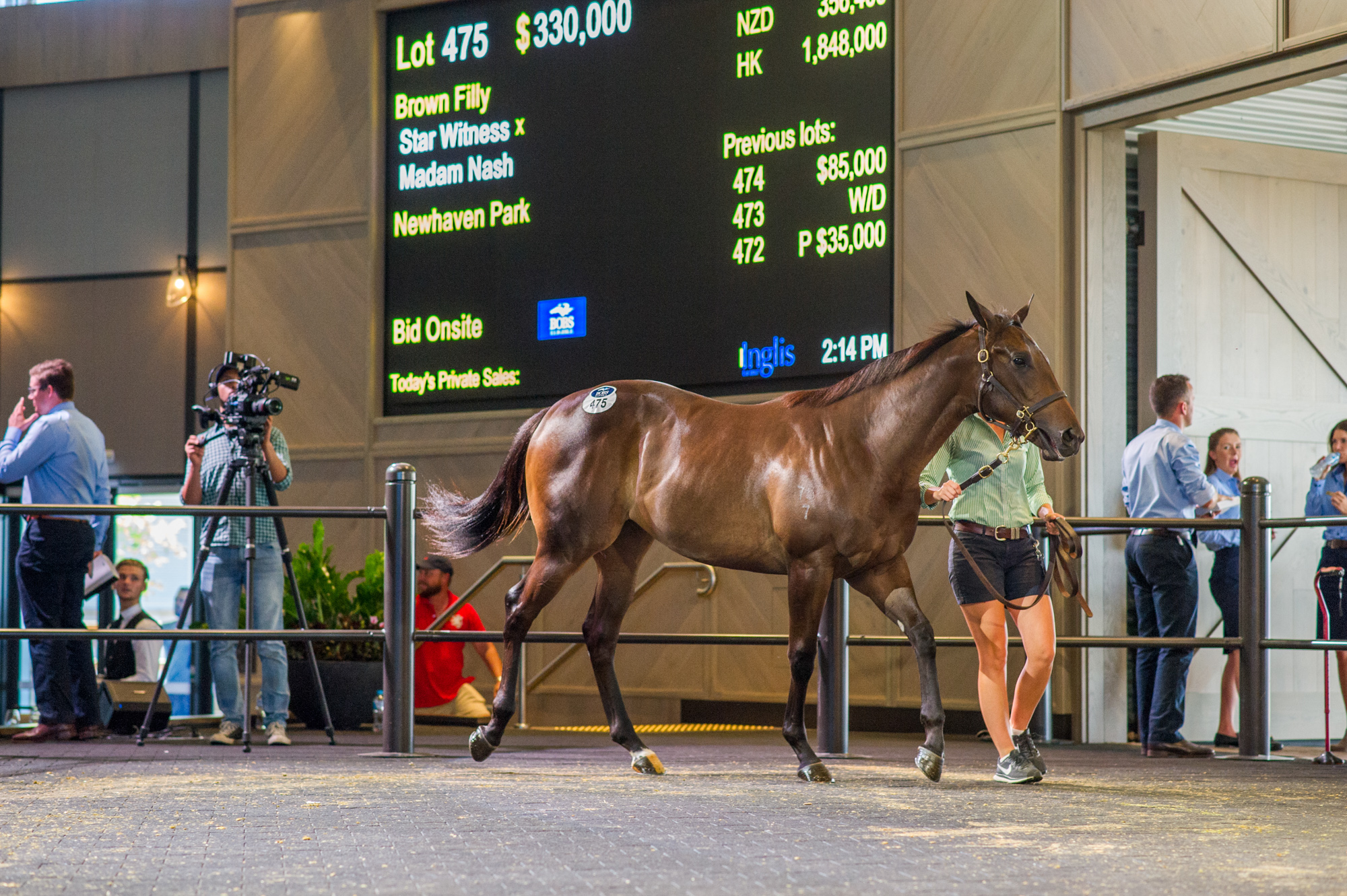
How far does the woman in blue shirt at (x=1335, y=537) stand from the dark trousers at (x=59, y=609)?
6.11 meters

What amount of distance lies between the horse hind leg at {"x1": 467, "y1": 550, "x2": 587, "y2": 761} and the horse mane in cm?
110

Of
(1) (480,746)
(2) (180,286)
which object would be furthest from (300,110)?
(1) (480,746)

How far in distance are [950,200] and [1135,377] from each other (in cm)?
143

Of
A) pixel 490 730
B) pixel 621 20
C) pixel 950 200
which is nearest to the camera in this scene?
pixel 490 730

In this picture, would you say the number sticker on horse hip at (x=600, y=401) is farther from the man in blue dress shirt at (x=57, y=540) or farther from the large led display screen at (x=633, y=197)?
the man in blue dress shirt at (x=57, y=540)

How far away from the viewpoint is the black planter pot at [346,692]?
8.16 metres

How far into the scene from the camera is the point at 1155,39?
727 cm

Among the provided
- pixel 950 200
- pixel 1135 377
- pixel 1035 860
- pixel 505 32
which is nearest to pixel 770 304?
pixel 950 200

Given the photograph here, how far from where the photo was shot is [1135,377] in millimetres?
8086

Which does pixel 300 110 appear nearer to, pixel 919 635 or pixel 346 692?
pixel 346 692

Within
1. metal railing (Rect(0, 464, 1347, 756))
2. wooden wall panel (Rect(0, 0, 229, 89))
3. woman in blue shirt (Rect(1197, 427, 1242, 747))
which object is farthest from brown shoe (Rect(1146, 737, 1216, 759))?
wooden wall panel (Rect(0, 0, 229, 89))

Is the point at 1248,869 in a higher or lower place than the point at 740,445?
lower

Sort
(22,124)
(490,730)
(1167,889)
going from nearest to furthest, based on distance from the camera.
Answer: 1. (1167,889)
2. (490,730)
3. (22,124)

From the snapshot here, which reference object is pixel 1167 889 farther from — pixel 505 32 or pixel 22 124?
pixel 22 124
